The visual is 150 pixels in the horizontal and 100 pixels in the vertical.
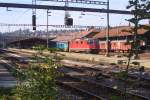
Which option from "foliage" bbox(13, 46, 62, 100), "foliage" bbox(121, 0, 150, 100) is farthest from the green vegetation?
"foliage" bbox(121, 0, 150, 100)

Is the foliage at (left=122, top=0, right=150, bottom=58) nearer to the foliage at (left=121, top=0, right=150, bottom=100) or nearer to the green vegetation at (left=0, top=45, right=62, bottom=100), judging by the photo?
the foliage at (left=121, top=0, right=150, bottom=100)

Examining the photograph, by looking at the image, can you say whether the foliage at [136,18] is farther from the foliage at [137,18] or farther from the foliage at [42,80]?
the foliage at [42,80]

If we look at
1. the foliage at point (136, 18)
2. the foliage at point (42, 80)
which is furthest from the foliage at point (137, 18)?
the foliage at point (42, 80)

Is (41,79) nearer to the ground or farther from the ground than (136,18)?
nearer to the ground

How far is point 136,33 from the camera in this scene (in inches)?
214

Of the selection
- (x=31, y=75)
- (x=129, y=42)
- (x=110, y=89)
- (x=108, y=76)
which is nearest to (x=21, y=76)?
(x=31, y=75)

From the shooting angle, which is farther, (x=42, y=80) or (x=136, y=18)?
(x=42, y=80)

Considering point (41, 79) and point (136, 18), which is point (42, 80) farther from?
point (136, 18)

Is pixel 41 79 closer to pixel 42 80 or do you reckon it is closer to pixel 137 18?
pixel 42 80

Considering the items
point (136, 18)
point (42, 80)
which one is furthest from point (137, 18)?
point (42, 80)

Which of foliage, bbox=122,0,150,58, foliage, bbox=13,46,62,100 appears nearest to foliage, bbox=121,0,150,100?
foliage, bbox=122,0,150,58

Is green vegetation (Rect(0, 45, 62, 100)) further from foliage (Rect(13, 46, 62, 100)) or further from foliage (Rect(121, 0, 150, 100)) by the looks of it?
foliage (Rect(121, 0, 150, 100))

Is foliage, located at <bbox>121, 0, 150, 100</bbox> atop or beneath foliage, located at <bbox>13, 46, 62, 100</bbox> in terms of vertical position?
atop

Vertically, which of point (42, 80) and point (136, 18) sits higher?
point (136, 18)
